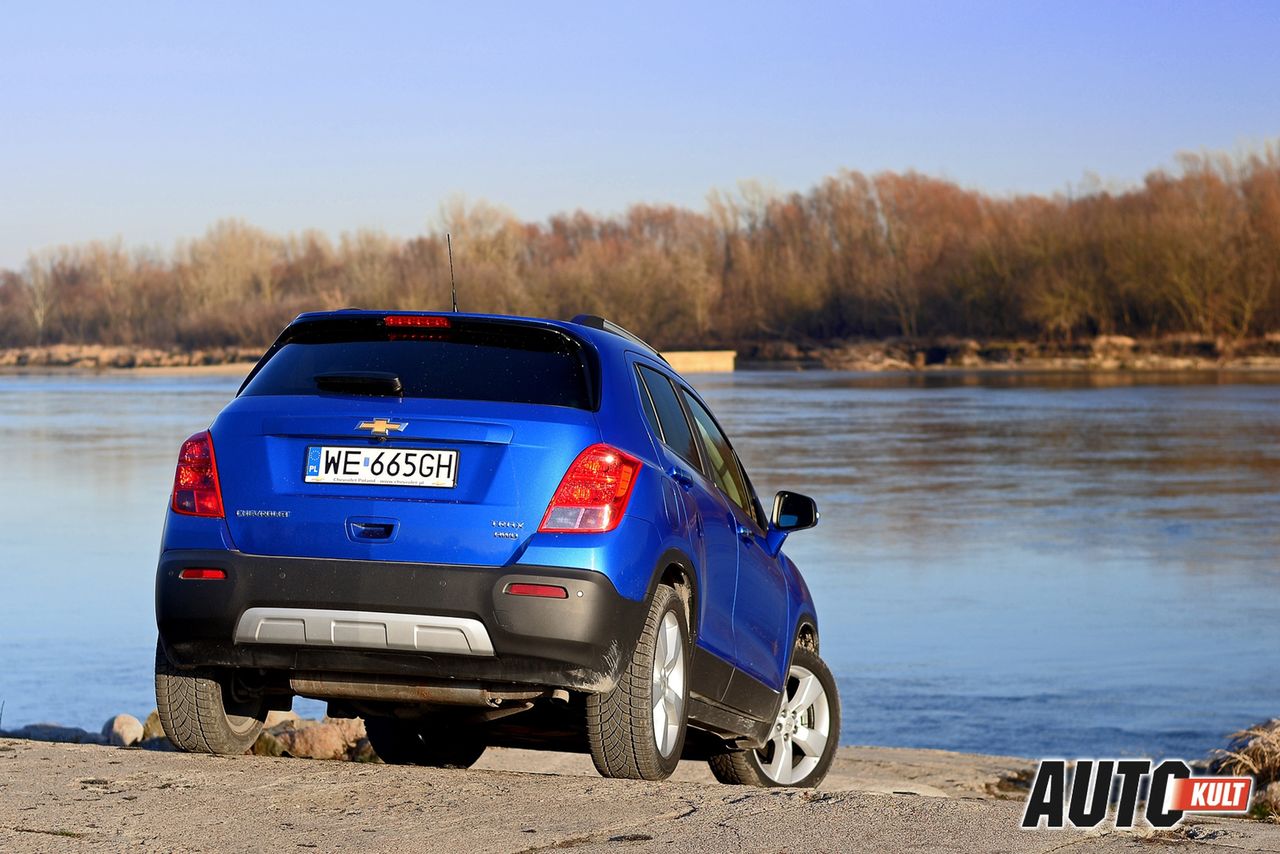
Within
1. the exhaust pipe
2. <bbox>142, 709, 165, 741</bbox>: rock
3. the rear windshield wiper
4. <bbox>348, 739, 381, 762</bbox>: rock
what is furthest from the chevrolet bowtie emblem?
<bbox>142, 709, 165, 741</bbox>: rock

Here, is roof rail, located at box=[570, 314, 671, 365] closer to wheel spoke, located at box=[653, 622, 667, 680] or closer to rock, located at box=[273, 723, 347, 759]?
wheel spoke, located at box=[653, 622, 667, 680]

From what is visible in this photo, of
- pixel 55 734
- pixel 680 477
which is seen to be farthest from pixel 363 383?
pixel 55 734

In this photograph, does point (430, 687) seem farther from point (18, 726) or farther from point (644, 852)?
point (18, 726)

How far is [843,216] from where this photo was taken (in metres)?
145

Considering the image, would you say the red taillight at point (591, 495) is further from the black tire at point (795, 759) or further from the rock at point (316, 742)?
the rock at point (316, 742)

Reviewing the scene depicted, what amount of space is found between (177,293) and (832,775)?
175 m

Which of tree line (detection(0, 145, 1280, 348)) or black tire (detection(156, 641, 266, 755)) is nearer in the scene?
black tire (detection(156, 641, 266, 755))

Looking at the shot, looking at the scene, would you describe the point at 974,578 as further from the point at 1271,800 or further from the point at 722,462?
the point at 722,462

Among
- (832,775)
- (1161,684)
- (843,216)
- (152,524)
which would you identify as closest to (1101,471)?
(152,524)

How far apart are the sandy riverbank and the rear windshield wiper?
4.23 ft

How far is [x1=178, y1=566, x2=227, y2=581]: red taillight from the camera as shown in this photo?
18.5 feet

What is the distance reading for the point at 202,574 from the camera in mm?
5672

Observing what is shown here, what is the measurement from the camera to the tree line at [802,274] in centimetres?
11444

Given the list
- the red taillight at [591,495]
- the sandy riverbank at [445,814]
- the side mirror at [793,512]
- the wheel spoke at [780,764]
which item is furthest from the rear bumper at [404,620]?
the wheel spoke at [780,764]
